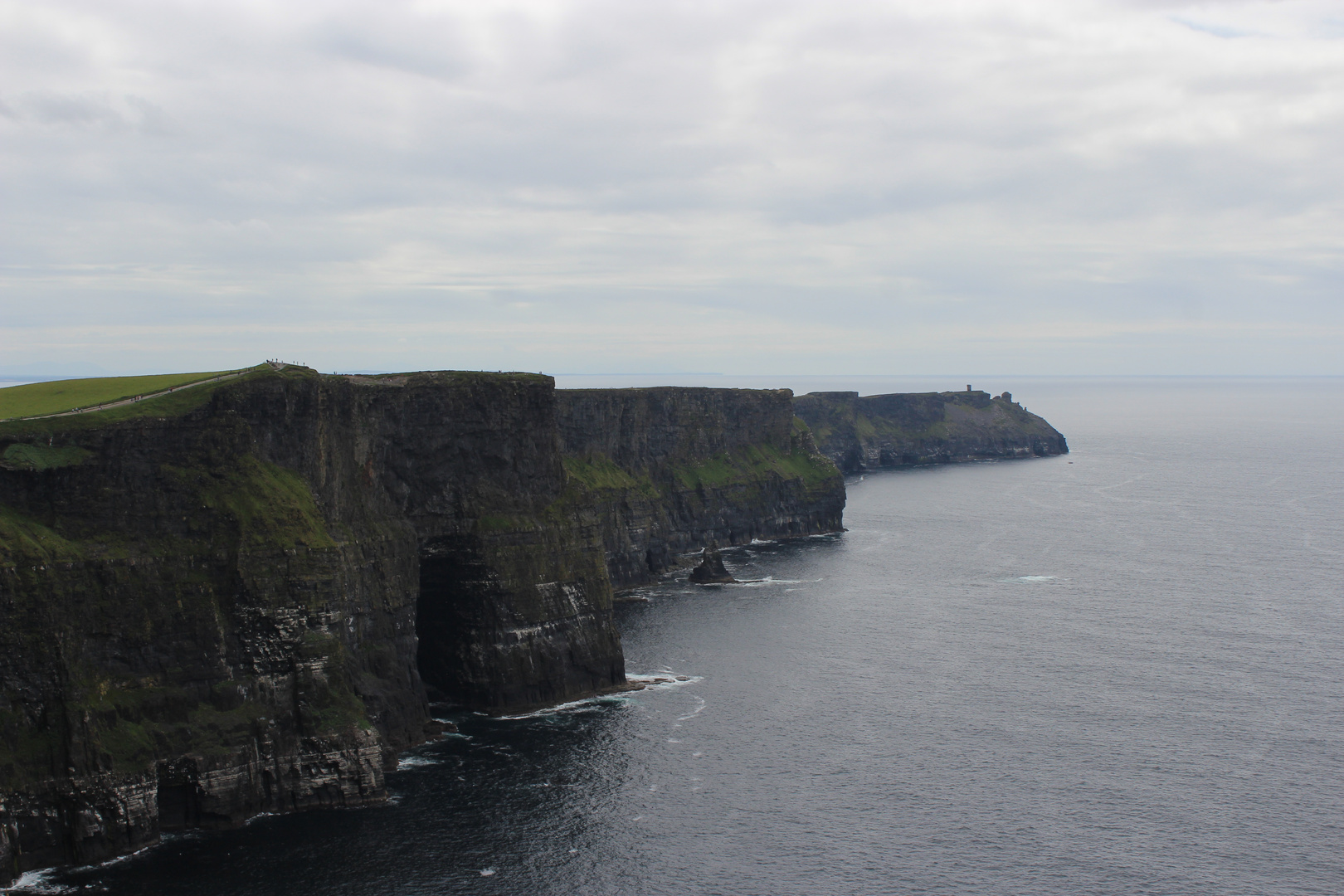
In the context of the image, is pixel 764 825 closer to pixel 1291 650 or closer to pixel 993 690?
pixel 993 690

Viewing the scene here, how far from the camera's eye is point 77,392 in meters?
94.5

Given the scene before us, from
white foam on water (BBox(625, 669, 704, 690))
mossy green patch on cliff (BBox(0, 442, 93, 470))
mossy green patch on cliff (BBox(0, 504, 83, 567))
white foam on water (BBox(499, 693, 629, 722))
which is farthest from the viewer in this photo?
white foam on water (BBox(625, 669, 704, 690))

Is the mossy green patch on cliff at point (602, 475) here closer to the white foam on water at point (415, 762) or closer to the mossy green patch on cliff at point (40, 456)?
the white foam on water at point (415, 762)

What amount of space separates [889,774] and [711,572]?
80485mm

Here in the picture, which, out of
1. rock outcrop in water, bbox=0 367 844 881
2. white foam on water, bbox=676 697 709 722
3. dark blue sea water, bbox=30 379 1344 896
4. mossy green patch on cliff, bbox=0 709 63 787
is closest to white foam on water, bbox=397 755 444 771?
dark blue sea water, bbox=30 379 1344 896

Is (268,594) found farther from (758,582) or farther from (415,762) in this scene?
(758,582)

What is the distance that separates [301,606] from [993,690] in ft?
201

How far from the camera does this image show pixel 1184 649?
391 feet

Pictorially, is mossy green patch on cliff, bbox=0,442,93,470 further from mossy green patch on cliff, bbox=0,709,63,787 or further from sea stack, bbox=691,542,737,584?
sea stack, bbox=691,542,737,584

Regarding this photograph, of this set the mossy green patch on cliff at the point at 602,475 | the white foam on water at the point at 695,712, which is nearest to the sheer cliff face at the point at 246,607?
the white foam on water at the point at 695,712

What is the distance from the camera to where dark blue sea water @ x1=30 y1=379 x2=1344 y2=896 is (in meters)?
69.5

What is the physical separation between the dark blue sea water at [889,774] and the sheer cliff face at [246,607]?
4032 mm

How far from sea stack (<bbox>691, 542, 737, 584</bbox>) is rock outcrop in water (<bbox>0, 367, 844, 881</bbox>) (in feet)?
176

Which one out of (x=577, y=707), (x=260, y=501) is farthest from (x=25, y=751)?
(x=577, y=707)
